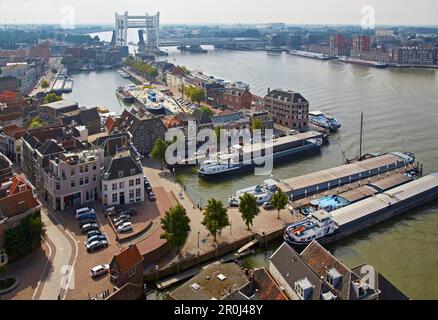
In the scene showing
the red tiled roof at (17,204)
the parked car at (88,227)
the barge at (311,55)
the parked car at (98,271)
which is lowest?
the parked car at (98,271)

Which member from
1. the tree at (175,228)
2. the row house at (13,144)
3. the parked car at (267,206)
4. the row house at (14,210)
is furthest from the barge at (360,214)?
the row house at (13,144)

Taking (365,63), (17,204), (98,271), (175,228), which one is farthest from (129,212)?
(365,63)

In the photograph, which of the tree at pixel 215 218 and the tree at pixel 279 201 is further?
the tree at pixel 279 201

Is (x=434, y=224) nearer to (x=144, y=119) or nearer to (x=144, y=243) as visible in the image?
(x=144, y=243)

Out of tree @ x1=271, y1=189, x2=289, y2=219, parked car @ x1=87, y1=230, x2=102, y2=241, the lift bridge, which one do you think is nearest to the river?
tree @ x1=271, y1=189, x2=289, y2=219

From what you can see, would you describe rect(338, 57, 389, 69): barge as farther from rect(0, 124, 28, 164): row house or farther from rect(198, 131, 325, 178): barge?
rect(0, 124, 28, 164): row house

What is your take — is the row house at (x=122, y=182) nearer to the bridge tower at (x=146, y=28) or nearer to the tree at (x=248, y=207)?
the tree at (x=248, y=207)
